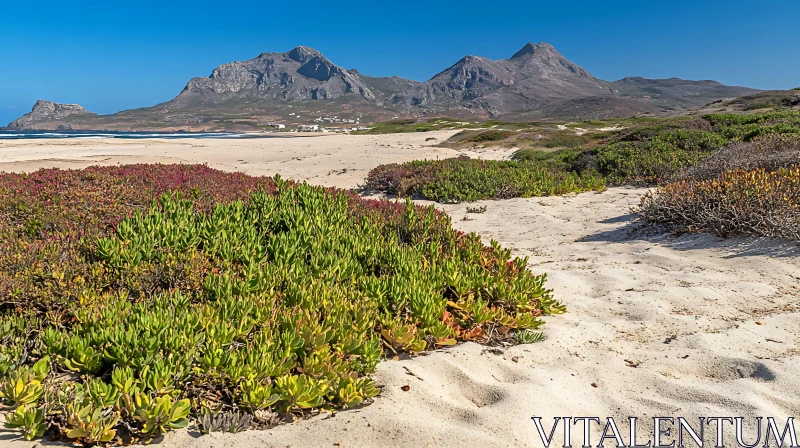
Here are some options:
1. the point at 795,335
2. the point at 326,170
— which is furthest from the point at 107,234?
the point at 326,170

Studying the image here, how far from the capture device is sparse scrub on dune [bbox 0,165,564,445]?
286 cm

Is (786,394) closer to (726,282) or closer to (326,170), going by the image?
(726,282)

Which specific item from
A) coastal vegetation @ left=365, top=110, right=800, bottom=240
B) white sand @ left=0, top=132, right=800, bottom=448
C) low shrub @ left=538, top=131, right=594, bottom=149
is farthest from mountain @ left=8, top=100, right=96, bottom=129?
white sand @ left=0, top=132, right=800, bottom=448

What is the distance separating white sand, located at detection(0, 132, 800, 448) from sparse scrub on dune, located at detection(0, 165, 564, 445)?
0.20m

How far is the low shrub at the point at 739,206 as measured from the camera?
6262 millimetres

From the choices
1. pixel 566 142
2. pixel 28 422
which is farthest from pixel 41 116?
pixel 28 422

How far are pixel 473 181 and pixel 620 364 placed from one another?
9.59m

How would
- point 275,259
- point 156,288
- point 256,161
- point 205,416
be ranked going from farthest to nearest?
point 256,161 < point 275,259 < point 156,288 < point 205,416

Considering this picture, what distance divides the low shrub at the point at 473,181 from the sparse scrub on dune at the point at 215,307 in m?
6.26

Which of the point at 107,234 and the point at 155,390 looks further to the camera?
the point at 107,234

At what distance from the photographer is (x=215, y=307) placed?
3.91m

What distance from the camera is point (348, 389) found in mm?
3117

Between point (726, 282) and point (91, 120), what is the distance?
207m

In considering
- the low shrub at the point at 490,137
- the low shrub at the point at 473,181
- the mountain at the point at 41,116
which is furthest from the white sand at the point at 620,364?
the mountain at the point at 41,116
